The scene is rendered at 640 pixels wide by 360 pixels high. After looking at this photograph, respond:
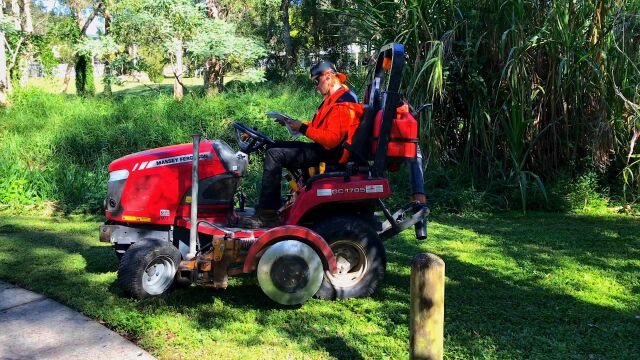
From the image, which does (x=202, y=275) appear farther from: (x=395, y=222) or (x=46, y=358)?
(x=395, y=222)

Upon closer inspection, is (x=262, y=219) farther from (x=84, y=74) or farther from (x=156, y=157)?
(x=84, y=74)

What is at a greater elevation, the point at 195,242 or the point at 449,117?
the point at 449,117

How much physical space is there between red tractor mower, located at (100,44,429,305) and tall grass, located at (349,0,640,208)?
322 cm

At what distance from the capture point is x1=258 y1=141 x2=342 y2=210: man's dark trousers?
4352 mm

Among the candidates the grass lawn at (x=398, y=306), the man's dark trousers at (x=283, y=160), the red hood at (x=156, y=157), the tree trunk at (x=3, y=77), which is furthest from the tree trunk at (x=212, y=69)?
the man's dark trousers at (x=283, y=160)

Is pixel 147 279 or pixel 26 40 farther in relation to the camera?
pixel 26 40

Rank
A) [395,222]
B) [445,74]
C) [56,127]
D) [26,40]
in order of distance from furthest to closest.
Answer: [26,40], [56,127], [445,74], [395,222]

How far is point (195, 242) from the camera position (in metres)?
4.08

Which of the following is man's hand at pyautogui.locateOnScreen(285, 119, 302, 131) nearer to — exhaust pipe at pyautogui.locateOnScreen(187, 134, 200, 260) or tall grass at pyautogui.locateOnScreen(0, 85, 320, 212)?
exhaust pipe at pyautogui.locateOnScreen(187, 134, 200, 260)

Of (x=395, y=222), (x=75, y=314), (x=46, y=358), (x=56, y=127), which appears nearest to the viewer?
(x=46, y=358)

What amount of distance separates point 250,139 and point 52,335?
1.96 metres

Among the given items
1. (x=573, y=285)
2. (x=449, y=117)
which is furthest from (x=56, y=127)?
(x=573, y=285)

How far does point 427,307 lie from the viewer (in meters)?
2.67

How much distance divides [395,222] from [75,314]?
2.37 meters
